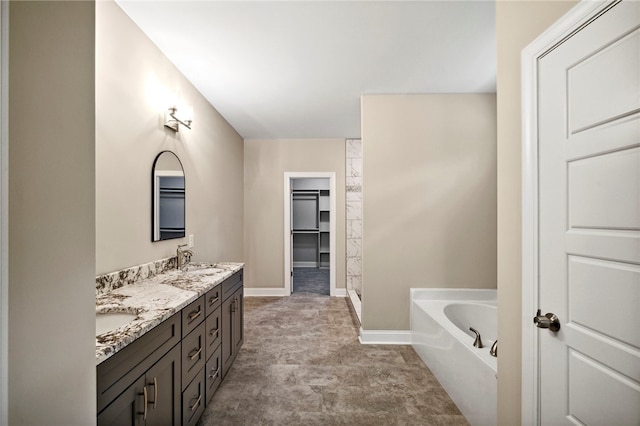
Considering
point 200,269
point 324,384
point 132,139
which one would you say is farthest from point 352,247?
point 132,139

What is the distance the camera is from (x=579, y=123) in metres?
0.99

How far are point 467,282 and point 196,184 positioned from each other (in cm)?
309

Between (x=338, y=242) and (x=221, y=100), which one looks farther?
(x=338, y=242)

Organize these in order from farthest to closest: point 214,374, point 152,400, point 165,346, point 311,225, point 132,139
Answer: point 311,225
point 214,374
point 132,139
point 165,346
point 152,400

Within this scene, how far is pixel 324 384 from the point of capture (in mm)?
2303

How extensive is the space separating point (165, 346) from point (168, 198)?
1410 millimetres

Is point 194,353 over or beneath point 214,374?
over

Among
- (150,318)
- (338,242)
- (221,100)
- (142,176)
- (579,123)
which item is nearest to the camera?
(579,123)

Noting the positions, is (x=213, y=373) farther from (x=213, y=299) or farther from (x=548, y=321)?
(x=548, y=321)

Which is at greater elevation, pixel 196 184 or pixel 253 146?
pixel 253 146

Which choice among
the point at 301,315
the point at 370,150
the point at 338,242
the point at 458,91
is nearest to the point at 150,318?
the point at 370,150

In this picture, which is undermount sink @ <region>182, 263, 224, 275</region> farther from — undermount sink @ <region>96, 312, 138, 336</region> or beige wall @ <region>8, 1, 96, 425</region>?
beige wall @ <region>8, 1, 96, 425</region>

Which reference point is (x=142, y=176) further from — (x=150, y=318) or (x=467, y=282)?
(x=467, y=282)
